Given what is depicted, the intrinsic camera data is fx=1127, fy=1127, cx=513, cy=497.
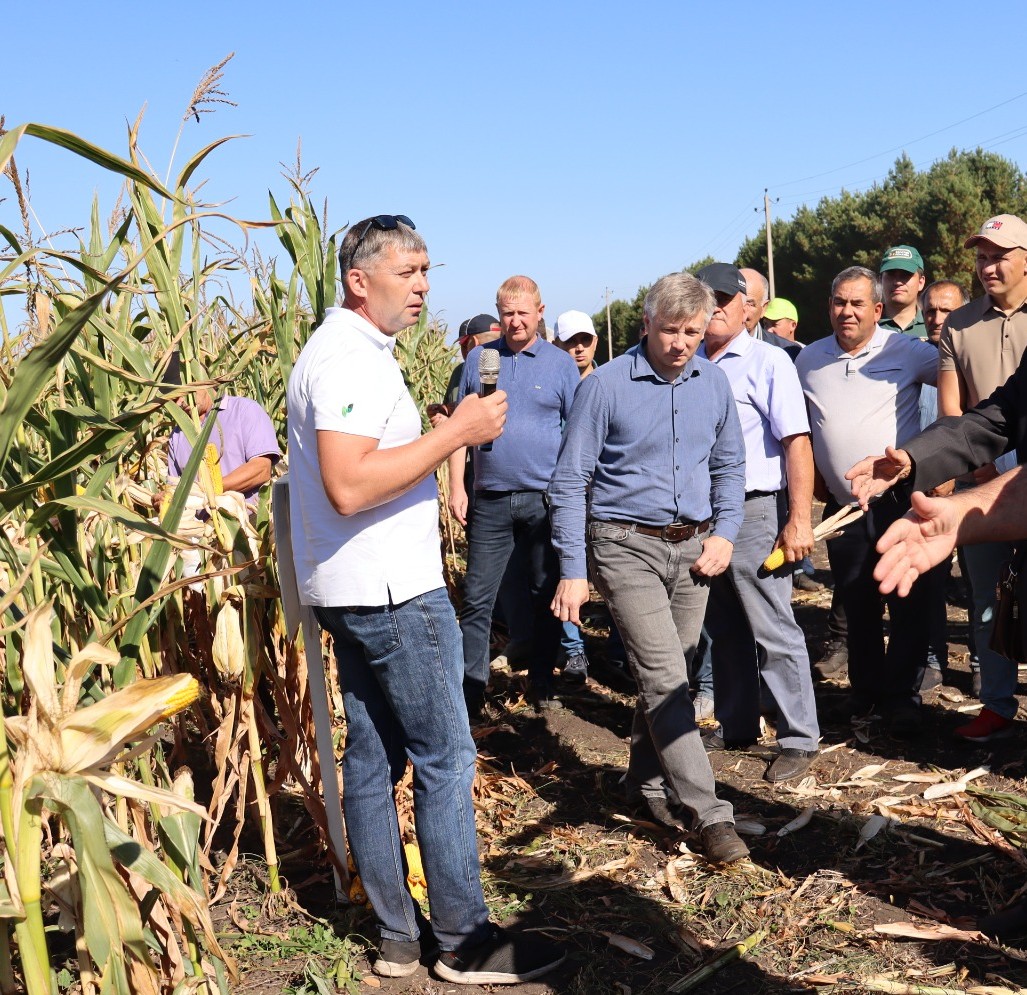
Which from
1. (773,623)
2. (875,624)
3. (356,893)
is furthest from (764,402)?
(356,893)

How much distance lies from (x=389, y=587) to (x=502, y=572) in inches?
115

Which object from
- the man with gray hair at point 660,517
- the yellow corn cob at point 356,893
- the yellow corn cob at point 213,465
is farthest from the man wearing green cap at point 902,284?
the yellow corn cob at point 356,893

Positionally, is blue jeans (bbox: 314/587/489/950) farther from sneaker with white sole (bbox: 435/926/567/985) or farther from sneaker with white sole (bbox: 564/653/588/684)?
sneaker with white sole (bbox: 564/653/588/684)

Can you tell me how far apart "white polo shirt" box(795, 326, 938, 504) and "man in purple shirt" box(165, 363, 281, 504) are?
2544mm

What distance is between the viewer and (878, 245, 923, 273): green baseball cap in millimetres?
6383

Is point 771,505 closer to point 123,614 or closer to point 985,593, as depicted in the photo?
point 985,593

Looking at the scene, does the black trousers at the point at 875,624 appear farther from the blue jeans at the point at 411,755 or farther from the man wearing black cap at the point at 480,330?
the man wearing black cap at the point at 480,330

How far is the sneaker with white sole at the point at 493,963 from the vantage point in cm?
311

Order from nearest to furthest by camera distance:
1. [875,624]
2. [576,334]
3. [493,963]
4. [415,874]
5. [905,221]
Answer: [493,963], [415,874], [875,624], [576,334], [905,221]

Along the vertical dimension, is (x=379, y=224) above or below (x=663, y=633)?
above

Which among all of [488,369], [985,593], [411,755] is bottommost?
[985,593]

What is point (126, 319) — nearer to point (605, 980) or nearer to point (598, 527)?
point (598, 527)

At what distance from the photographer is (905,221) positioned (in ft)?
101

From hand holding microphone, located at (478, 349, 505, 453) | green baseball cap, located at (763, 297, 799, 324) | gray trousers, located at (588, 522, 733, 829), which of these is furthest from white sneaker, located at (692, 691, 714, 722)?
green baseball cap, located at (763, 297, 799, 324)
